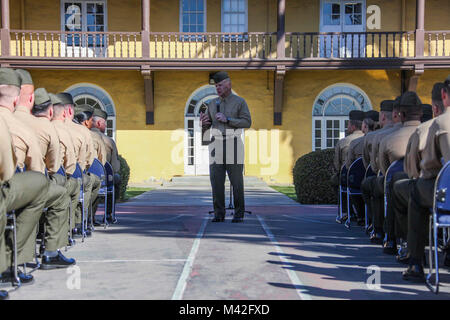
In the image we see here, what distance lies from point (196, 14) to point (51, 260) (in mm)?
16222

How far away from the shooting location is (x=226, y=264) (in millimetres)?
5453

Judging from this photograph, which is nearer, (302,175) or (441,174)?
(441,174)

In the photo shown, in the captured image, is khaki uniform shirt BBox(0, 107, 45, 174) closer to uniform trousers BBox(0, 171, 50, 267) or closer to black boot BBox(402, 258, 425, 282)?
uniform trousers BBox(0, 171, 50, 267)

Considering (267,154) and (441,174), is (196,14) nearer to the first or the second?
(267,154)

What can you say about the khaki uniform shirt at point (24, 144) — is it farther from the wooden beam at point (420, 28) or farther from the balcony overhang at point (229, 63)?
the wooden beam at point (420, 28)

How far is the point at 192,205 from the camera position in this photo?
465 inches

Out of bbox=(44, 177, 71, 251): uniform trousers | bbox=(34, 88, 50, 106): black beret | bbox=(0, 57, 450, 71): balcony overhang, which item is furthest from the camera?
Result: bbox=(0, 57, 450, 71): balcony overhang

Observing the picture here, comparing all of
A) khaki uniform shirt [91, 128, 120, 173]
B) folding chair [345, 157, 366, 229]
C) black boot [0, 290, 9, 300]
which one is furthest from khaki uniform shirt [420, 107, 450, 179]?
khaki uniform shirt [91, 128, 120, 173]

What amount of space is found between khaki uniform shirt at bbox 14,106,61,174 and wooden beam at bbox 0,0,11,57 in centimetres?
1418

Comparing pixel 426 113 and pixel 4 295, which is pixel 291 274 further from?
pixel 426 113

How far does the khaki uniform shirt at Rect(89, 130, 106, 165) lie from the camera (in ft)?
26.6

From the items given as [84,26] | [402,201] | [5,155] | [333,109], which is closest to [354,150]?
[402,201]

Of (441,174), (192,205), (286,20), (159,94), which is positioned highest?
A: (286,20)
